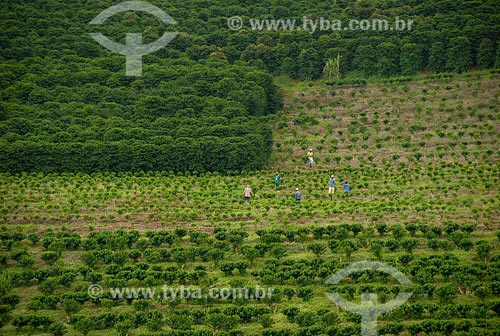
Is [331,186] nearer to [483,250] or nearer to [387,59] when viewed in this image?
[483,250]

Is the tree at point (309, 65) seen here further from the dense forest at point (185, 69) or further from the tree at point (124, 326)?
the tree at point (124, 326)

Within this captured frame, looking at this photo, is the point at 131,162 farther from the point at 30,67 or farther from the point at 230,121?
the point at 30,67

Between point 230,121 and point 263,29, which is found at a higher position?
point 263,29

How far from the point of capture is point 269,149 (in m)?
55.9

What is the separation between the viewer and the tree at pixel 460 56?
66.9 meters

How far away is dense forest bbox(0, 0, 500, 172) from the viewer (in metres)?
53.2

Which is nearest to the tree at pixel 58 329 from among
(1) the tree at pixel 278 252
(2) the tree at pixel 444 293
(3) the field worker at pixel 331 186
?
(1) the tree at pixel 278 252

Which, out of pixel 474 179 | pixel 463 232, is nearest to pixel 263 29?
pixel 474 179

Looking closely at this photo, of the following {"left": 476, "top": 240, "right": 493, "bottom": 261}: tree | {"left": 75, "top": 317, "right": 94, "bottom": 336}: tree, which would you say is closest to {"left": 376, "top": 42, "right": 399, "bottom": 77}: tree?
{"left": 476, "top": 240, "right": 493, "bottom": 261}: tree

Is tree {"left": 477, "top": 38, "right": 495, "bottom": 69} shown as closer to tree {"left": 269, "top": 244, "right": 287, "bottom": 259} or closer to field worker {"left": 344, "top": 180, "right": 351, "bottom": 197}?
field worker {"left": 344, "top": 180, "right": 351, "bottom": 197}

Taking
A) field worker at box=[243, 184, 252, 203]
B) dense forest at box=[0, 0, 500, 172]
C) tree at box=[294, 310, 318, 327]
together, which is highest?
dense forest at box=[0, 0, 500, 172]

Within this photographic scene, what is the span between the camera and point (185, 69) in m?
66.4

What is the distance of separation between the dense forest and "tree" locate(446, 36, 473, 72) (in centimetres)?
8

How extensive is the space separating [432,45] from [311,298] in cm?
3986
